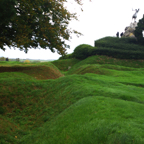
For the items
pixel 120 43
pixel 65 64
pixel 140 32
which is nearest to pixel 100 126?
pixel 65 64

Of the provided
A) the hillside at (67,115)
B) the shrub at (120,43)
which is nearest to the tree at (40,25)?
the hillside at (67,115)

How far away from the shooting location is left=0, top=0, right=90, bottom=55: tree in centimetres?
824

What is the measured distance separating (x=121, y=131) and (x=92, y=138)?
0.78m

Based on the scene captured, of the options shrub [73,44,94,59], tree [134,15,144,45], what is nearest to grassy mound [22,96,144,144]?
shrub [73,44,94,59]

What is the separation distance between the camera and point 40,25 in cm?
950

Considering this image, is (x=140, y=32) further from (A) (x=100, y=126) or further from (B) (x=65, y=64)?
(A) (x=100, y=126)

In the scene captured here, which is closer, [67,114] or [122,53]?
[67,114]

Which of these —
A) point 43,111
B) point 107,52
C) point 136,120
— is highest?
point 107,52

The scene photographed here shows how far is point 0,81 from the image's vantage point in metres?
11.2

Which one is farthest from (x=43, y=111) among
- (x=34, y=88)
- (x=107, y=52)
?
(x=107, y=52)

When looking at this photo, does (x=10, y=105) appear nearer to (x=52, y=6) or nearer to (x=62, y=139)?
(x=62, y=139)

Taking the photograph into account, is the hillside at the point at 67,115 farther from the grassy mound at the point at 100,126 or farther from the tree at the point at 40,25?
the tree at the point at 40,25

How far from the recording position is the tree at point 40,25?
27.0 ft

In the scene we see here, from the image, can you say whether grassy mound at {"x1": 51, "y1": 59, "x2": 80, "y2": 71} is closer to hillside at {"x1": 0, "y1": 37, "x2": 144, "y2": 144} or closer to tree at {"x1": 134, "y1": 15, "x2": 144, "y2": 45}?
tree at {"x1": 134, "y1": 15, "x2": 144, "y2": 45}
